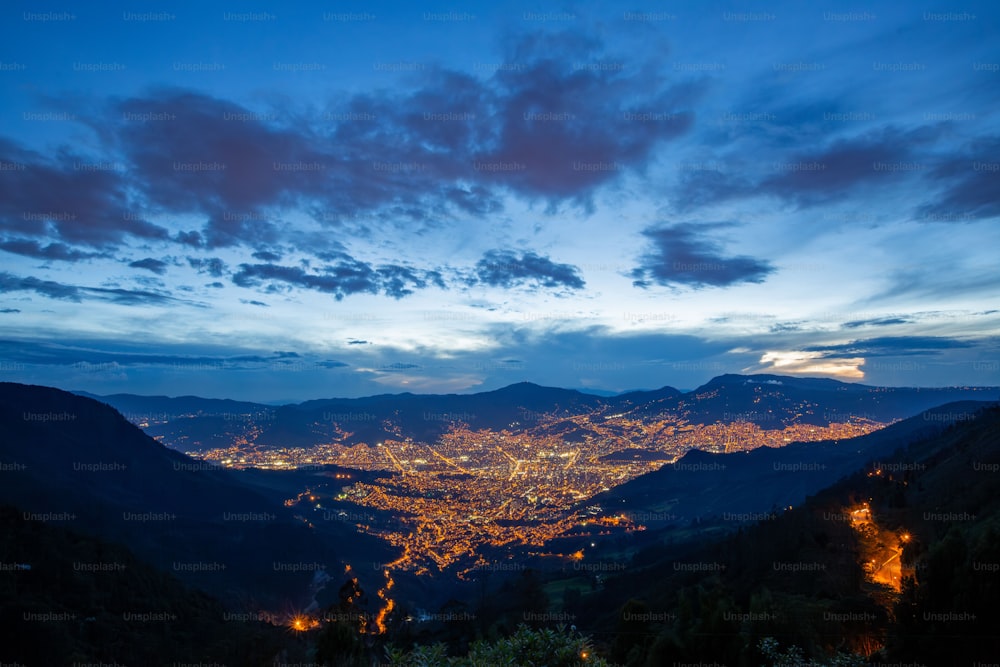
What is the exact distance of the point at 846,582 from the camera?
22.5 meters

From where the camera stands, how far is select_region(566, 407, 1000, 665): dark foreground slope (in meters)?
11.6

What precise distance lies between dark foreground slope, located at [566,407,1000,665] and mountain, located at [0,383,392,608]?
34.0 meters

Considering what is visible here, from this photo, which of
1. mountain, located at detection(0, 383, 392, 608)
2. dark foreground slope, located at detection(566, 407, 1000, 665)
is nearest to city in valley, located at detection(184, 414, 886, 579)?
mountain, located at detection(0, 383, 392, 608)

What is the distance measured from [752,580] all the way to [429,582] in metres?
44.8

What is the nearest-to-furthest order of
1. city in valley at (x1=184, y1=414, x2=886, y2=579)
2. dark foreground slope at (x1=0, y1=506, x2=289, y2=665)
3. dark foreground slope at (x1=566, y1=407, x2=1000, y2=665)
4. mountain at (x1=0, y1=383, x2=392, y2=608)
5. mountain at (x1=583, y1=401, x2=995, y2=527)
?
dark foreground slope at (x1=566, y1=407, x2=1000, y2=665) < dark foreground slope at (x1=0, y1=506, x2=289, y2=665) < mountain at (x1=0, y1=383, x2=392, y2=608) < city in valley at (x1=184, y1=414, x2=886, y2=579) < mountain at (x1=583, y1=401, x2=995, y2=527)

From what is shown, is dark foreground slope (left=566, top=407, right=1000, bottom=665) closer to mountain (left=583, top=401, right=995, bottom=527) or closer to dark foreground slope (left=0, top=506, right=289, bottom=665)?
dark foreground slope (left=0, top=506, right=289, bottom=665)

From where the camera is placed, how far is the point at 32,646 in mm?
23422

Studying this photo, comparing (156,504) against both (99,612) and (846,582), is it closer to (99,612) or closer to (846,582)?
(99,612)

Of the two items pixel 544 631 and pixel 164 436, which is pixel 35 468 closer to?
pixel 544 631

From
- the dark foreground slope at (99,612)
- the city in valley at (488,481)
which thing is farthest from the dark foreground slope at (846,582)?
the city in valley at (488,481)

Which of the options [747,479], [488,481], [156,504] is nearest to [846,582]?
[156,504]

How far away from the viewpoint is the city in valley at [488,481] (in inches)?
3157

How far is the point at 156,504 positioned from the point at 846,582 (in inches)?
3111

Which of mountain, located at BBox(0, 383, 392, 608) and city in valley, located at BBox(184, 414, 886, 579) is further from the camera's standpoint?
city in valley, located at BBox(184, 414, 886, 579)
